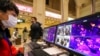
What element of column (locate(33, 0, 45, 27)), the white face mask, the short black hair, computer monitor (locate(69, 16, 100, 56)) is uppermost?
column (locate(33, 0, 45, 27))

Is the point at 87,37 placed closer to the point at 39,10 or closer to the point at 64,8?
the point at 39,10

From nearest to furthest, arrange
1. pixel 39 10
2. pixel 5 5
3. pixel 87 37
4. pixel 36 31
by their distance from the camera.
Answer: pixel 5 5, pixel 87 37, pixel 36 31, pixel 39 10

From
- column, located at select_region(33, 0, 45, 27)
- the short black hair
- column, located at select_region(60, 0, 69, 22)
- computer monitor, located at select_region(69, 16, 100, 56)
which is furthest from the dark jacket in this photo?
column, located at select_region(60, 0, 69, 22)

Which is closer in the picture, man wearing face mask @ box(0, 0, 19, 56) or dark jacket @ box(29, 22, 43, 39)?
man wearing face mask @ box(0, 0, 19, 56)

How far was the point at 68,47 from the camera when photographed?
207 centimetres

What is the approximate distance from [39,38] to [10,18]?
13.2 ft

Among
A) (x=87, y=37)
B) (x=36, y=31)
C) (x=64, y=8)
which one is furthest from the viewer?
(x=64, y=8)

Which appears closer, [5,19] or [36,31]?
[5,19]

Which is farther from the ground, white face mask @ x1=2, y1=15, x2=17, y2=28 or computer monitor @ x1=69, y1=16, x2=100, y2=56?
white face mask @ x1=2, y1=15, x2=17, y2=28

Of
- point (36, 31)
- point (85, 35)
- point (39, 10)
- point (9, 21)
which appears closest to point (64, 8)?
point (39, 10)

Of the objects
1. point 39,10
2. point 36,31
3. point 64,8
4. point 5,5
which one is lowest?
point 36,31

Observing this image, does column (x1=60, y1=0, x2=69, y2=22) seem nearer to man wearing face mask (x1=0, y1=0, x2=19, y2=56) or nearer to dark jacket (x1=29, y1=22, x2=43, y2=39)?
dark jacket (x1=29, y1=22, x2=43, y2=39)

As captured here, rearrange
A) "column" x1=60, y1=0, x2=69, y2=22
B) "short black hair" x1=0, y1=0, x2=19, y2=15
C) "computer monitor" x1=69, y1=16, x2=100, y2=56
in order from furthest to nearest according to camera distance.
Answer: "column" x1=60, y1=0, x2=69, y2=22
"computer monitor" x1=69, y1=16, x2=100, y2=56
"short black hair" x1=0, y1=0, x2=19, y2=15

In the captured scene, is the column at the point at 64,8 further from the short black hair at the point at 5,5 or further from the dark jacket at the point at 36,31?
the short black hair at the point at 5,5
